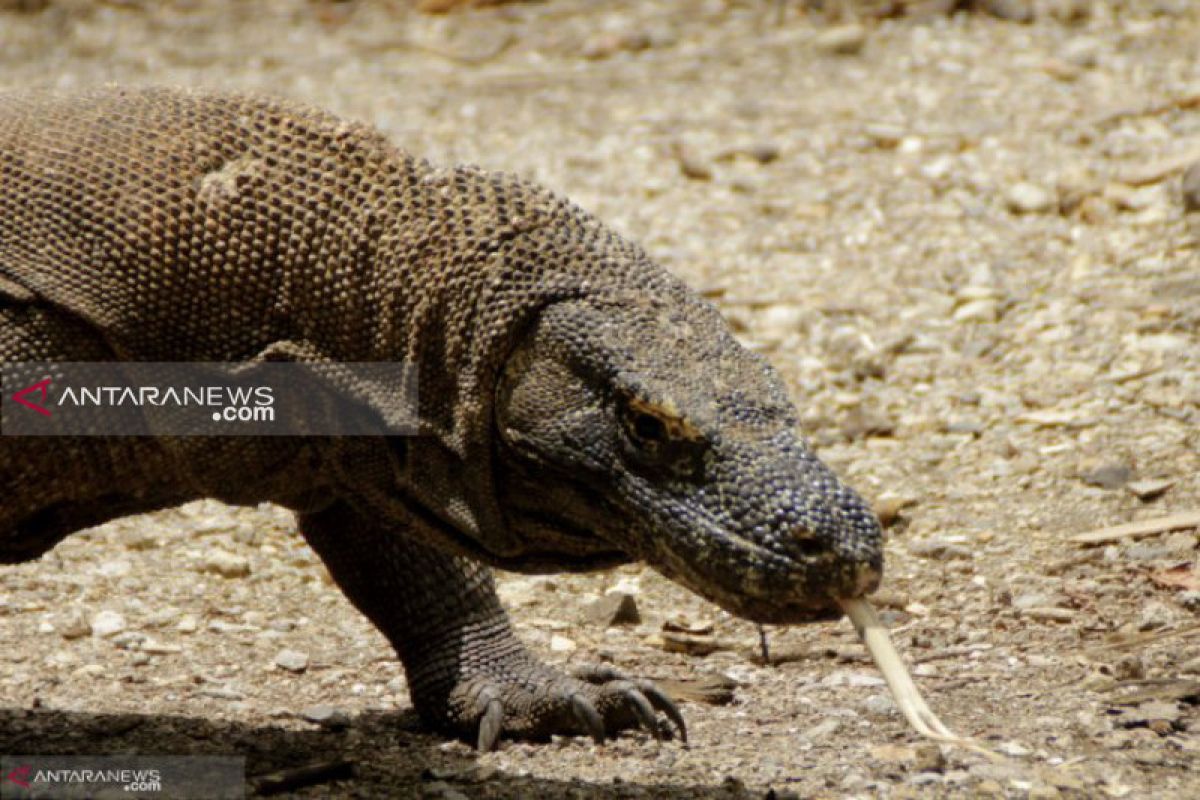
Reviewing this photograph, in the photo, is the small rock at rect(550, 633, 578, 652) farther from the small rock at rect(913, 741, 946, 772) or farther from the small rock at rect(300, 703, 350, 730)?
the small rock at rect(913, 741, 946, 772)

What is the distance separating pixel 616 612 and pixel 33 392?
7.24 ft

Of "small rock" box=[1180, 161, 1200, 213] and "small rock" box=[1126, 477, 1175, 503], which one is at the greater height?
"small rock" box=[1180, 161, 1200, 213]

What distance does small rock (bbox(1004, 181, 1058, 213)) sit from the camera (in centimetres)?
863

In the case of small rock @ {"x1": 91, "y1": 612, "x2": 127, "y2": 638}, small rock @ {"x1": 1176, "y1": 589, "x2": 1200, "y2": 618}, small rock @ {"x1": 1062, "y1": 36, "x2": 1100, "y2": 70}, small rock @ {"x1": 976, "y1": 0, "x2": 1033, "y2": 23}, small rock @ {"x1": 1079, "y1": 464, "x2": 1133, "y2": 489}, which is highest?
small rock @ {"x1": 976, "y1": 0, "x2": 1033, "y2": 23}

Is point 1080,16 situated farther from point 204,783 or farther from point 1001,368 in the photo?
point 204,783

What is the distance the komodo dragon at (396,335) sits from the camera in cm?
366

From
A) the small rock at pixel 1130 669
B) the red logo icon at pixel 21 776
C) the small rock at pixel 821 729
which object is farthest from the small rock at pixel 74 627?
the small rock at pixel 1130 669

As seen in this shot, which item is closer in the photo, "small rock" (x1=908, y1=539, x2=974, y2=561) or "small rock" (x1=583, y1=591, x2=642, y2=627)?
"small rock" (x1=583, y1=591, x2=642, y2=627)

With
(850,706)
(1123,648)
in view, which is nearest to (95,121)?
(850,706)

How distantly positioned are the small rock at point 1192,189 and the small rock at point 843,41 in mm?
3773

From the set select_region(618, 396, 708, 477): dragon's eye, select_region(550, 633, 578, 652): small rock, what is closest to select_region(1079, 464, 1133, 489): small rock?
select_region(550, 633, 578, 652): small rock

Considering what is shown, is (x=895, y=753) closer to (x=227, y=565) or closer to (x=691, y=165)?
(x=227, y=565)

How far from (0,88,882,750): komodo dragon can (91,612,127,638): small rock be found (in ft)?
4.10

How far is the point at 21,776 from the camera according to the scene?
4.12 m
